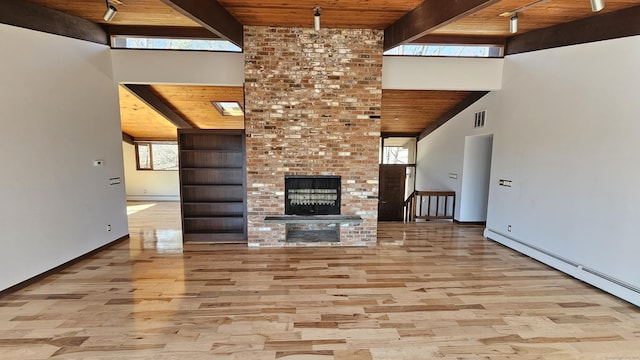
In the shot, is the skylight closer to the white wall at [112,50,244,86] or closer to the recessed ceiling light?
the white wall at [112,50,244,86]

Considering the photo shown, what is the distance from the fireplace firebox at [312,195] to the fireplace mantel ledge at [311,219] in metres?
0.08

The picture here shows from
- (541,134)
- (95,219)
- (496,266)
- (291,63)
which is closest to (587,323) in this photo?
(496,266)

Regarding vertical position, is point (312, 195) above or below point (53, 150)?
below

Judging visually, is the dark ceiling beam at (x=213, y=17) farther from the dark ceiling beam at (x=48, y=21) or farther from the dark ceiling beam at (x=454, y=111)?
the dark ceiling beam at (x=454, y=111)

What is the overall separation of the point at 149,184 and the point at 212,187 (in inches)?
203

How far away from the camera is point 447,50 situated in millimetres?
4762

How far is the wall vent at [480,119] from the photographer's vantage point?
533cm

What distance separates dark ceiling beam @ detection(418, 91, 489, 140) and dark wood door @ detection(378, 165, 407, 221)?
1326 millimetres

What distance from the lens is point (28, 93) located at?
328cm

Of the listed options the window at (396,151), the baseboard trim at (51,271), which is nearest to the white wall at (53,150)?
the baseboard trim at (51,271)

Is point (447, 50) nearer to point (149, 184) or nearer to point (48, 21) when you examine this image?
point (48, 21)

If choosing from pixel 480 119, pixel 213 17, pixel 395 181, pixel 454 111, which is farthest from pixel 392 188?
pixel 213 17

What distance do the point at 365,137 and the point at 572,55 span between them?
276cm

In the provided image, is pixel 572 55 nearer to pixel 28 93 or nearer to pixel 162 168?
pixel 28 93
